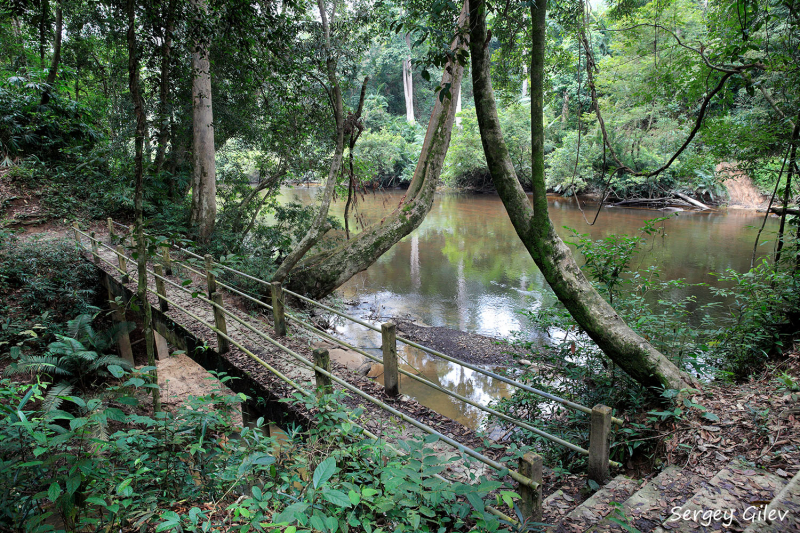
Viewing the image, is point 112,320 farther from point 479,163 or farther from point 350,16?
point 479,163

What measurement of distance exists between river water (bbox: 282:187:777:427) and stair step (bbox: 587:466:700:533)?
331 centimetres

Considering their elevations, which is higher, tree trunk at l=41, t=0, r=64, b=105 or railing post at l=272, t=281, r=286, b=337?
tree trunk at l=41, t=0, r=64, b=105

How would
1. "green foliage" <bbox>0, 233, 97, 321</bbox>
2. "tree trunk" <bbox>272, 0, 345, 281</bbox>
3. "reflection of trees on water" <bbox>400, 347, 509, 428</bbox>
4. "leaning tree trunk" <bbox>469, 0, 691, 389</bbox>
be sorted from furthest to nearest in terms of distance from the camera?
"tree trunk" <bbox>272, 0, 345, 281</bbox> < "green foliage" <bbox>0, 233, 97, 321</bbox> < "reflection of trees on water" <bbox>400, 347, 509, 428</bbox> < "leaning tree trunk" <bbox>469, 0, 691, 389</bbox>

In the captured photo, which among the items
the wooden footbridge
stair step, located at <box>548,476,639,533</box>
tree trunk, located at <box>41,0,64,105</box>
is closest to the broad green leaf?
the wooden footbridge

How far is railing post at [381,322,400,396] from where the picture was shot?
371cm

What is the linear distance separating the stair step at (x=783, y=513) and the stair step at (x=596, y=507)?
69 centimetres

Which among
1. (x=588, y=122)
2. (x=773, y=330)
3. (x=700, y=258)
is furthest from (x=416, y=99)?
(x=773, y=330)

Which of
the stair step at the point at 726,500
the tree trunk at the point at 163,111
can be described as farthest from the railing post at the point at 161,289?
the stair step at the point at 726,500

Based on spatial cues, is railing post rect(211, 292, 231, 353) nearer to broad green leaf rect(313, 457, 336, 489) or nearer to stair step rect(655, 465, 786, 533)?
broad green leaf rect(313, 457, 336, 489)

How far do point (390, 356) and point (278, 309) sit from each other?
2087 millimetres

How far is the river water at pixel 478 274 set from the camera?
8.32 meters

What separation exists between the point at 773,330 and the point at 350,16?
849 centimetres

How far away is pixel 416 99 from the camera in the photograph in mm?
41531

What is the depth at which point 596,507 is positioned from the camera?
2.59 m
